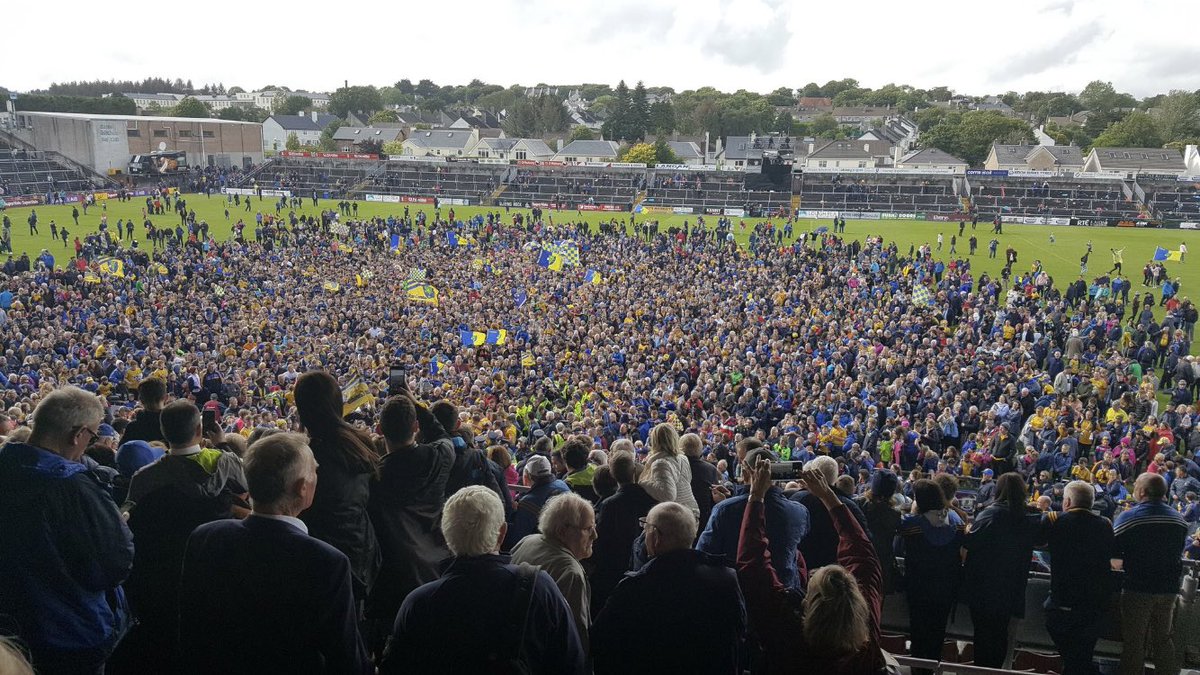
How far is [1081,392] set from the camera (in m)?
17.2

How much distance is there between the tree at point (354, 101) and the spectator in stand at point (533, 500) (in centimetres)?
14530

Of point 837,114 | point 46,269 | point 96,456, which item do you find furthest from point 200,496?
point 837,114

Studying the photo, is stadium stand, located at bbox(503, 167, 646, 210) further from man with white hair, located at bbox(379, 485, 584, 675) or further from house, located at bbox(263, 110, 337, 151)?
man with white hair, located at bbox(379, 485, 584, 675)

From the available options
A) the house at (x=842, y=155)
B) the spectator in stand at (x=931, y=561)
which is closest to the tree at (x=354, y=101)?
the house at (x=842, y=155)

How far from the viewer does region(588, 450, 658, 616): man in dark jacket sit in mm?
4531

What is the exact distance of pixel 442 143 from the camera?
103 m

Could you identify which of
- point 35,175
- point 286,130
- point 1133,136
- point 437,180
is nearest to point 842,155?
point 1133,136

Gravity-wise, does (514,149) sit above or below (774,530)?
above

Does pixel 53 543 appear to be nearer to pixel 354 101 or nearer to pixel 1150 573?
pixel 1150 573

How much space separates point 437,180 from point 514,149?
31161 mm

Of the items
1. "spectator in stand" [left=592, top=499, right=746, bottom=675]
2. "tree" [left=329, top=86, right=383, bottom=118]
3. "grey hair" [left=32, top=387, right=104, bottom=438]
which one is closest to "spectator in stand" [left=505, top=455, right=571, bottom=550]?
"spectator in stand" [left=592, top=499, right=746, bottom=675]

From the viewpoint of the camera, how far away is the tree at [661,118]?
10875 centimetres

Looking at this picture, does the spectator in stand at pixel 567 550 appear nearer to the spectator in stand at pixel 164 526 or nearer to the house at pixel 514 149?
the spectator in stand at pixel 164 526

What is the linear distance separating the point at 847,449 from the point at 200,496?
41.4ft
